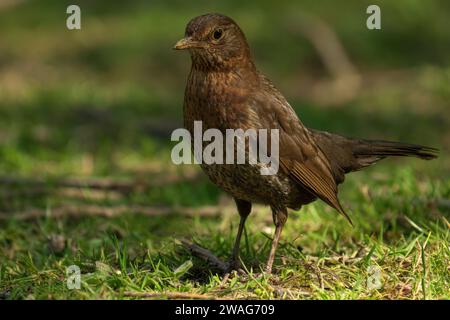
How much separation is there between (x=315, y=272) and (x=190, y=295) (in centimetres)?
80

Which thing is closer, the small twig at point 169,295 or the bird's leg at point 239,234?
the small twig at point 169,295

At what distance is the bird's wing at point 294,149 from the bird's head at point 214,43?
29cm

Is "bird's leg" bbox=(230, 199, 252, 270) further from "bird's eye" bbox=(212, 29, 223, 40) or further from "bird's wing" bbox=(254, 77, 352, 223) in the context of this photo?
"bird's eye" bbox=(212, 29, 223, 40)

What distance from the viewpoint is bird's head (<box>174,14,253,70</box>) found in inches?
189

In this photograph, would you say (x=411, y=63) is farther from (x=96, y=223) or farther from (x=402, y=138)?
(x=96, y=223)

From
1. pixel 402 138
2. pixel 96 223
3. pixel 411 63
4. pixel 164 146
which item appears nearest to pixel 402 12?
pixel 411 63

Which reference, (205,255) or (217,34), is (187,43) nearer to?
(217,34)

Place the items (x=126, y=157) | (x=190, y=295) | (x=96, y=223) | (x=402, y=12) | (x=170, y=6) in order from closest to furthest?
(x=190, y=295) → (x=96, y=223) → (x=126, y=157) → (x=402, y=12) → (x=170, y=6)

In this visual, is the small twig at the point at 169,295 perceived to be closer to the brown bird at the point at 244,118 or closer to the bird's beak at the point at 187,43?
the brown bird at the point at 244,118

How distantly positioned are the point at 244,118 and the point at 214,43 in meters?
0.55

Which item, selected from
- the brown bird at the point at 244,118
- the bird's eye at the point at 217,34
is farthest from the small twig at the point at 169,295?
the bird's eye at the point at 217,34

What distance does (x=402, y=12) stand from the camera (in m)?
11.6

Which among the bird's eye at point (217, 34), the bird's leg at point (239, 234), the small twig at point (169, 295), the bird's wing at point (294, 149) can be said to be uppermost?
the bird's eye at point (217, 34)

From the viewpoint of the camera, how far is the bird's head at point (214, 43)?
4.79 metres
